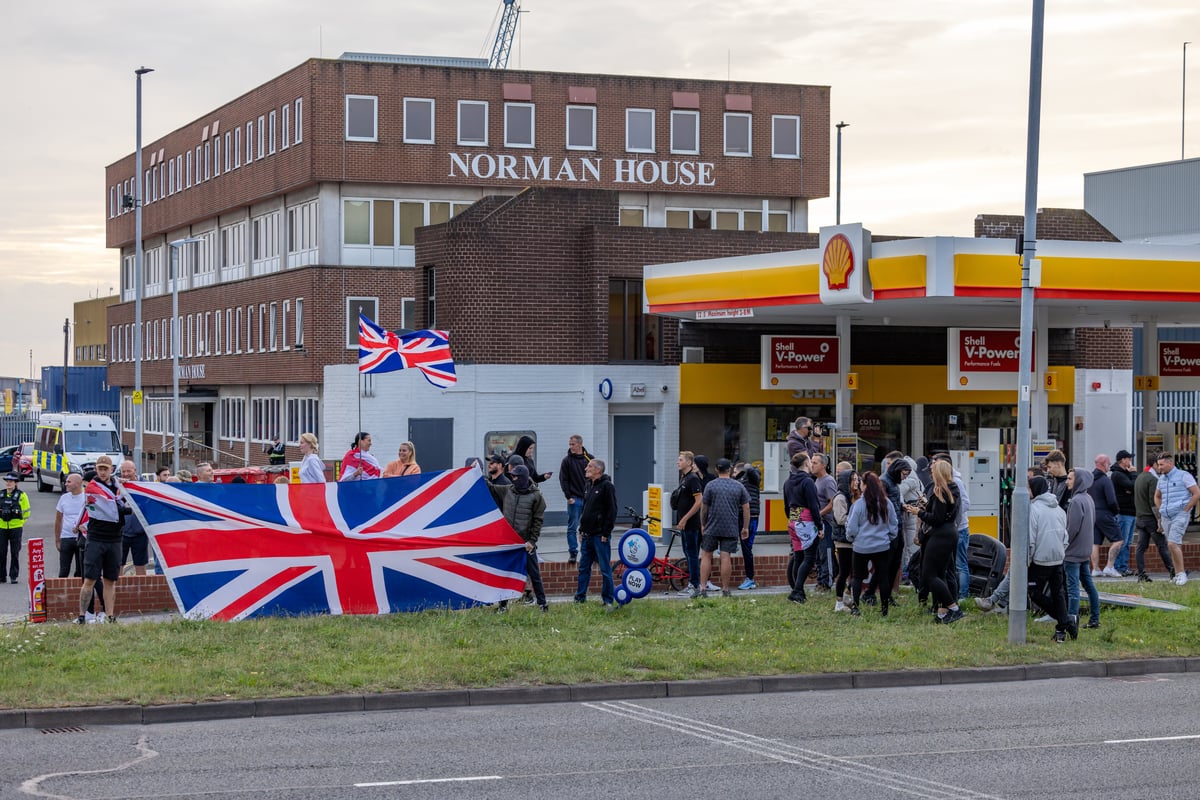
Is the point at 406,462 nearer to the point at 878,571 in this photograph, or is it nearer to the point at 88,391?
the point at 878,571

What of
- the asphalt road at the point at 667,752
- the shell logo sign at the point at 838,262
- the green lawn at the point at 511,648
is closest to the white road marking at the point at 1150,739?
the asphalt road at the point at 667,752

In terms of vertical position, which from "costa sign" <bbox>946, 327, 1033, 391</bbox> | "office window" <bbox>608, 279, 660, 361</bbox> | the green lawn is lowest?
the green lawn

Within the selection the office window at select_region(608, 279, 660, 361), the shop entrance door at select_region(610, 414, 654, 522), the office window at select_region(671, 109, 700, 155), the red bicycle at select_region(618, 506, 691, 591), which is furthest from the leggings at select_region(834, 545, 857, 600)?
the office window at select_region(671, 109, 700, 155)

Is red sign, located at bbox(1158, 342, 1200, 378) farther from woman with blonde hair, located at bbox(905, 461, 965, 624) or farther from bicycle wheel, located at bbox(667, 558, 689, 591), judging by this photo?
woman with blonde hair, located at bbox(905, 461, 965, 624)

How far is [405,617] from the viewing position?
16.5 meters

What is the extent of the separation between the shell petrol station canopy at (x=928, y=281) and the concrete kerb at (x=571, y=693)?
868 centimetres

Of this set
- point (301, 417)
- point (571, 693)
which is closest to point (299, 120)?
point (301, 417)

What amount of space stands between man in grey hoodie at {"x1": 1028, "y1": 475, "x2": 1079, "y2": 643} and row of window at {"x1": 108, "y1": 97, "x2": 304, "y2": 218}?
4057cm

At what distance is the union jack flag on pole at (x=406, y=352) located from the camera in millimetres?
26219

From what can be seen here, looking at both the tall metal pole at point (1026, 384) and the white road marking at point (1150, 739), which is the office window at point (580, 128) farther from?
Answer: the white road marking at point (1150, 739)

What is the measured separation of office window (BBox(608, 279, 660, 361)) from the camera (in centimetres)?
3056

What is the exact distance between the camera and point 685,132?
55.5 metres

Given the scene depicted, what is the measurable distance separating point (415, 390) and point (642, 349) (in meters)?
4.71

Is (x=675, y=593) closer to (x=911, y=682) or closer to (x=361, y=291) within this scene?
(x=911, y=682)
